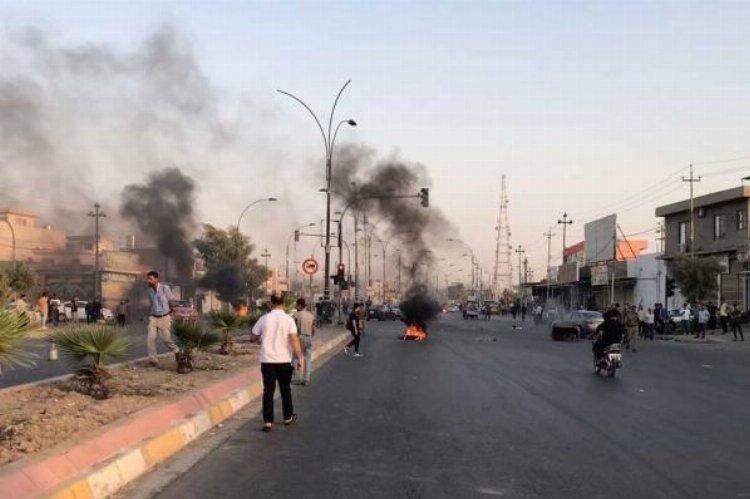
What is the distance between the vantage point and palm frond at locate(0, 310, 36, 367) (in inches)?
271

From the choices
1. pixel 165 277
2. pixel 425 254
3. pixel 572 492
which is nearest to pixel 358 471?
pixel 572 492

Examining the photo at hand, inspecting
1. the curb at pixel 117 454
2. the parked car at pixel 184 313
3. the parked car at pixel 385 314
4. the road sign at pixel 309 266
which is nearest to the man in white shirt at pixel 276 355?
the curb at pixel 117 454

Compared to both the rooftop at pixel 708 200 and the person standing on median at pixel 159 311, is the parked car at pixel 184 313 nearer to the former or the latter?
the person standing on median at pixel 159 311

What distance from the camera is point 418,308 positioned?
3744 cm

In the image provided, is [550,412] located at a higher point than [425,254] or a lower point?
lower

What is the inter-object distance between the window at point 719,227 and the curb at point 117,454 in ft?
148

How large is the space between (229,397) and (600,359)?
29.7 feet

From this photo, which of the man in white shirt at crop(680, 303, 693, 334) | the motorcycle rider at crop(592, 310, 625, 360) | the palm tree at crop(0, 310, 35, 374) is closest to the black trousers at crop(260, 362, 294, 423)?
the palm tree at crop(0, 310, 35, 374)

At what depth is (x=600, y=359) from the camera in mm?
16781

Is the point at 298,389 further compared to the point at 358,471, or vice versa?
the point at 298,389

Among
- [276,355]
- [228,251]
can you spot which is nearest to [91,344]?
[276,355]

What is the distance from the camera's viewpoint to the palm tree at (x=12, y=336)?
6891mm

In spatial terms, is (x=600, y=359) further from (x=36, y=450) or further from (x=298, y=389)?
(x=36, y=450)

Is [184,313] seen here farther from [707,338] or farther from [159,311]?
[707,338]
